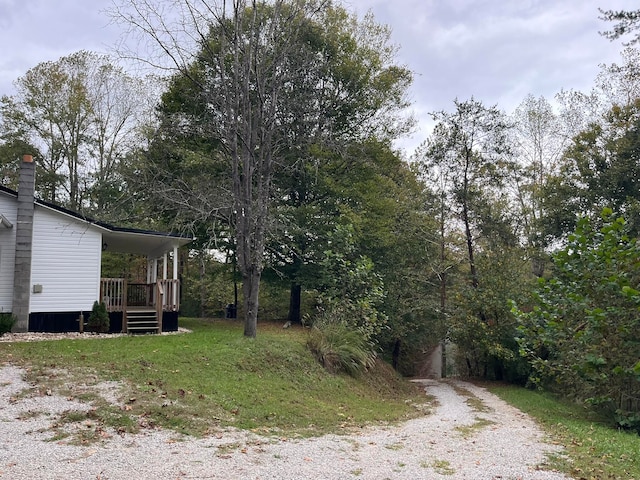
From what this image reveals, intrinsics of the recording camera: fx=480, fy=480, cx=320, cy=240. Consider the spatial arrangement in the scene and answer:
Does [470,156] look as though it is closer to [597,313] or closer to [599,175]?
[599,175]

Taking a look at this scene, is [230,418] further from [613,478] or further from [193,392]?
[613,478]

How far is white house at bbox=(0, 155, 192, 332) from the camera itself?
40.1 feet

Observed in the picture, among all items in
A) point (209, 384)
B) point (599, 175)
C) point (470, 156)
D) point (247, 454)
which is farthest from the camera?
point (470, 156)

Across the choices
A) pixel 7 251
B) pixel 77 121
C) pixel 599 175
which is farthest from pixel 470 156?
pixel 77 121

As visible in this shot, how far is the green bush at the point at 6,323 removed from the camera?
11289 mm

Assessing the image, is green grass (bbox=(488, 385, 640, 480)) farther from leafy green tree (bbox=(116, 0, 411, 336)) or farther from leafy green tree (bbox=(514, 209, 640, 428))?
leafy green tree (bbox=(116, 0, 411, 336))

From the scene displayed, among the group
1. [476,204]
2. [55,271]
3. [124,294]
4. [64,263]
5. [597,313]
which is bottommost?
[597,313]

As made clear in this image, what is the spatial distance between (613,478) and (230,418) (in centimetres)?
453

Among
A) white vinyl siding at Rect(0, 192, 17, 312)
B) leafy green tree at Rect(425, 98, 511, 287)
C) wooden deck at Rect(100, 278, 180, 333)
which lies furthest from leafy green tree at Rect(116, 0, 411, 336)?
white vinyl siding at Rect(0, 192, 17, 312)

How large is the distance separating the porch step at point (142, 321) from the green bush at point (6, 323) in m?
2.87

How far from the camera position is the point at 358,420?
26.0 feet

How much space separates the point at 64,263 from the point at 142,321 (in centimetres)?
265

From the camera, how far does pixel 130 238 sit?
581 inches

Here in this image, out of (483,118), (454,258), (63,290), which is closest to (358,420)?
(63,290)
